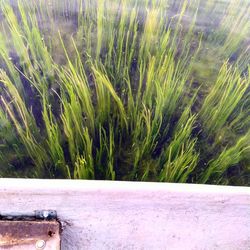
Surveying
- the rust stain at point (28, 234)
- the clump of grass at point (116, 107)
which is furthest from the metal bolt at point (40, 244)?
the clump of grass at point (116, 107)

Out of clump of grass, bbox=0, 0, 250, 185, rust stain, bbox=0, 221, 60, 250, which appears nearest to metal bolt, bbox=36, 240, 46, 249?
rust stain, bbox=0, 221, 60, 250

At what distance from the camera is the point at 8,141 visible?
90 centimetres

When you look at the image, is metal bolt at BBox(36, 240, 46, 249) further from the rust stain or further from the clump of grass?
the clump of grass

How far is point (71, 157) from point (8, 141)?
20 centimetres

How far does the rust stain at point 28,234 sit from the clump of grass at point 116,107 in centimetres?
15

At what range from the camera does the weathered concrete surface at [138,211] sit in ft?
2.12

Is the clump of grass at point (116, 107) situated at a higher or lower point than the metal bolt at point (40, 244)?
higher

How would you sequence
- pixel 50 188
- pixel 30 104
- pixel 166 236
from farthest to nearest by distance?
1. pixel 30 104
2. pixel 166 236
3. pixel 50 188

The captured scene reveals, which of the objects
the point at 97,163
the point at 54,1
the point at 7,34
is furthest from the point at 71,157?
the point at 54,1

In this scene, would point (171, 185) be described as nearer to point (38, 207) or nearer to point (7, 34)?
point (38, 207)

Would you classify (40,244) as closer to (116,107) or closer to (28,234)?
(28,234)

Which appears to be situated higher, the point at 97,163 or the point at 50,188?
the point at 50,188

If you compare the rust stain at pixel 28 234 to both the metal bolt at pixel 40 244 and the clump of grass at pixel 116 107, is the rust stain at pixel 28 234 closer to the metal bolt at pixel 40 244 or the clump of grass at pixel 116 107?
the metal bolt at pixel 40 244

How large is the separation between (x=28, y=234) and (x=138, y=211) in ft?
0.80
